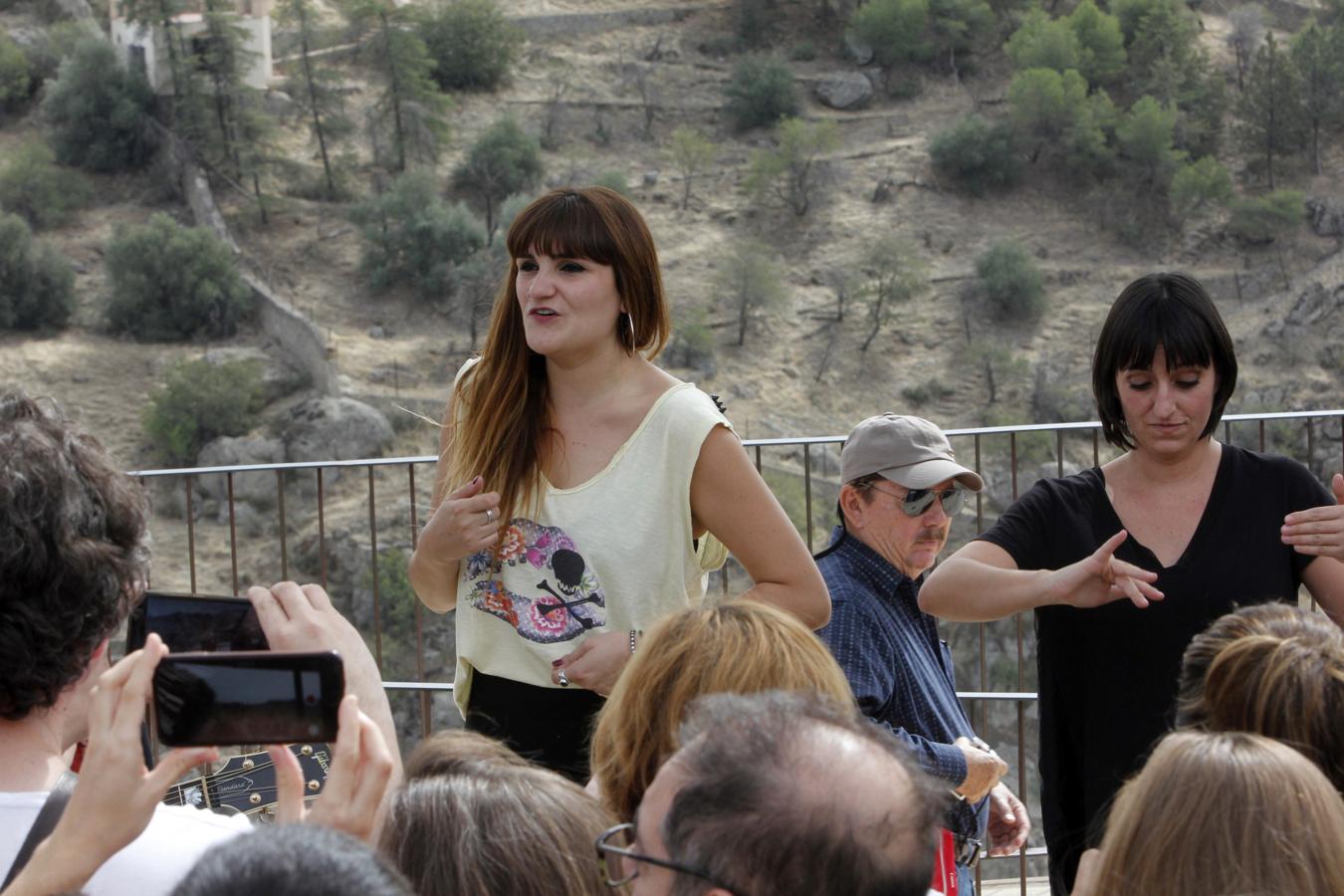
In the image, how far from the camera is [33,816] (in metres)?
1.52

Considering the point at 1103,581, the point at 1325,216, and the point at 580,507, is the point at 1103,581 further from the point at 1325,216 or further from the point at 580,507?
the point at 1325,216

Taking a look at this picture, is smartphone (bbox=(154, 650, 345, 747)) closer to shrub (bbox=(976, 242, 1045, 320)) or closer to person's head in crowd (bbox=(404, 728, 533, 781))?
person's head in crowd (bbox=(404, 728, 533, 781))

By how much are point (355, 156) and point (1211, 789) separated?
38.4m

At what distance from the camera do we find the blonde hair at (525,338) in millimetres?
2618

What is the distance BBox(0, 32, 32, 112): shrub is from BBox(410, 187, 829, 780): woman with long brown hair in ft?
129

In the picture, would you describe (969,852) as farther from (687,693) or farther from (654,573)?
(687,693)

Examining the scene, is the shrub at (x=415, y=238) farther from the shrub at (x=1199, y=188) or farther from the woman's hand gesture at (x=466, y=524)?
the woman's hand gesture at (x=466, y=524)

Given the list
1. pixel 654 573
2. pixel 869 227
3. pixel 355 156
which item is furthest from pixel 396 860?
pixel 355 156

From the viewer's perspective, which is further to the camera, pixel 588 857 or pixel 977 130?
pixel 977 130

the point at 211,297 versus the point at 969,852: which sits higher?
the point at 211,297

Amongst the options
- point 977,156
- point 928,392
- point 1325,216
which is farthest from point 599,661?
point 977,156

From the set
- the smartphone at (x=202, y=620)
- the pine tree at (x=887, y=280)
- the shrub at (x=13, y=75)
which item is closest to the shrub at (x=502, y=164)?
the pine tree at (x=887, y=280)

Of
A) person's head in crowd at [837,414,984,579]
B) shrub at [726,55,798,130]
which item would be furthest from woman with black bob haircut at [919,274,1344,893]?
shrub at [726,55,798,130]

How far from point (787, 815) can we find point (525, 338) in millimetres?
1507
